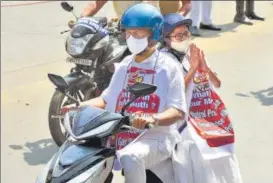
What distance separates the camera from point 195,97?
12.5 ft

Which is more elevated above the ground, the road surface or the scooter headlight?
the scooter headlight

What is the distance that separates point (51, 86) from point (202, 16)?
3.99 meters

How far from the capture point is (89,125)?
310 centimetres

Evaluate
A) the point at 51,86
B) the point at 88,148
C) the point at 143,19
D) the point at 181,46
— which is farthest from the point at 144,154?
the point at 51,86

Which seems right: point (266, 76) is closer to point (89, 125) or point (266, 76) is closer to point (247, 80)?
point (247, 80)

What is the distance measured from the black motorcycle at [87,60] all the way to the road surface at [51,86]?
52 cm

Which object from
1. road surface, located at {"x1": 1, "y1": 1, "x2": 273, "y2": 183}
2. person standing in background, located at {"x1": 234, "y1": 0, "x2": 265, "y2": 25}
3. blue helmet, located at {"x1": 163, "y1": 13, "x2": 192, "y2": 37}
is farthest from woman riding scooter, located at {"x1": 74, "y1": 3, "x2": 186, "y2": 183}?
person standing in background, located at {"x1": 234, "y1": 0, "x2": 265, "y2": 25}

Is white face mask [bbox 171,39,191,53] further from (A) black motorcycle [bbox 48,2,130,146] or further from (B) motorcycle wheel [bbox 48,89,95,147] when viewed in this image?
(B) motorcycle wheel [bbox 48,89,95,147]

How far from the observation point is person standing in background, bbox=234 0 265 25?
11.4 meters

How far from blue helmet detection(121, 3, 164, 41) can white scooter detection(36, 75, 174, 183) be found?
41 cm

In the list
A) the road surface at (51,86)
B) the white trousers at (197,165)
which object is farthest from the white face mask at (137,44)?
the road surface at (51,86)

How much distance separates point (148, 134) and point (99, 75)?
2.25m

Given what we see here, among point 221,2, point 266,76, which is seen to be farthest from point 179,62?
point 221,2

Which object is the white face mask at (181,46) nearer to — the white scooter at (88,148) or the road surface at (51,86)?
the white scooter at (88,148)
